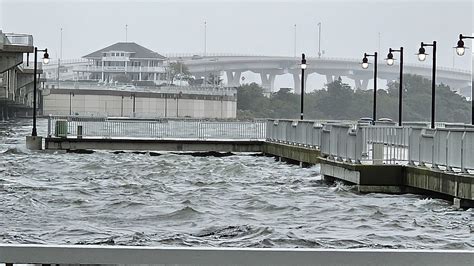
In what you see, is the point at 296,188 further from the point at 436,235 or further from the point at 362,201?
the point at 436,235

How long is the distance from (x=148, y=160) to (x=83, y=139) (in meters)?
2.85

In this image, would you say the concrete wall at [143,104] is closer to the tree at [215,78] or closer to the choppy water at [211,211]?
the tree at [215,78]

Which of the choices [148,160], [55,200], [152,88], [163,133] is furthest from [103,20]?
[152,88]

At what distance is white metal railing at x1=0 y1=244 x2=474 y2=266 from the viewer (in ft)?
9.29

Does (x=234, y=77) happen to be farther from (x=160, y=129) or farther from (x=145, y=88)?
(x=145, y=88)

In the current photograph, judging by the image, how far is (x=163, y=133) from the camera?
3409cm

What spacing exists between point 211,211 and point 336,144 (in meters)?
4.36

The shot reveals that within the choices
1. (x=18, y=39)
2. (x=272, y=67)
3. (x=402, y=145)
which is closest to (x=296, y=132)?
(x=402, y=145)

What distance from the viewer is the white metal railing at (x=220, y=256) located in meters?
2.83

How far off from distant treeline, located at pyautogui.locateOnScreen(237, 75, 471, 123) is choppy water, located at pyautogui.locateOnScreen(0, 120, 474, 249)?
163cm

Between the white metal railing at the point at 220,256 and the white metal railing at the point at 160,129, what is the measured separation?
2999cm

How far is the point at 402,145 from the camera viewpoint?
55.3 feet

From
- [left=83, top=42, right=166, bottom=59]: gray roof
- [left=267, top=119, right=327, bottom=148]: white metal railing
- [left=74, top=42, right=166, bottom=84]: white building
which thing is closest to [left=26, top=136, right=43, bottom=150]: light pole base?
[left=74, top=42, right=166, bottom=84]: white building

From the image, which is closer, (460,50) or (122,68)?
(460,50)
